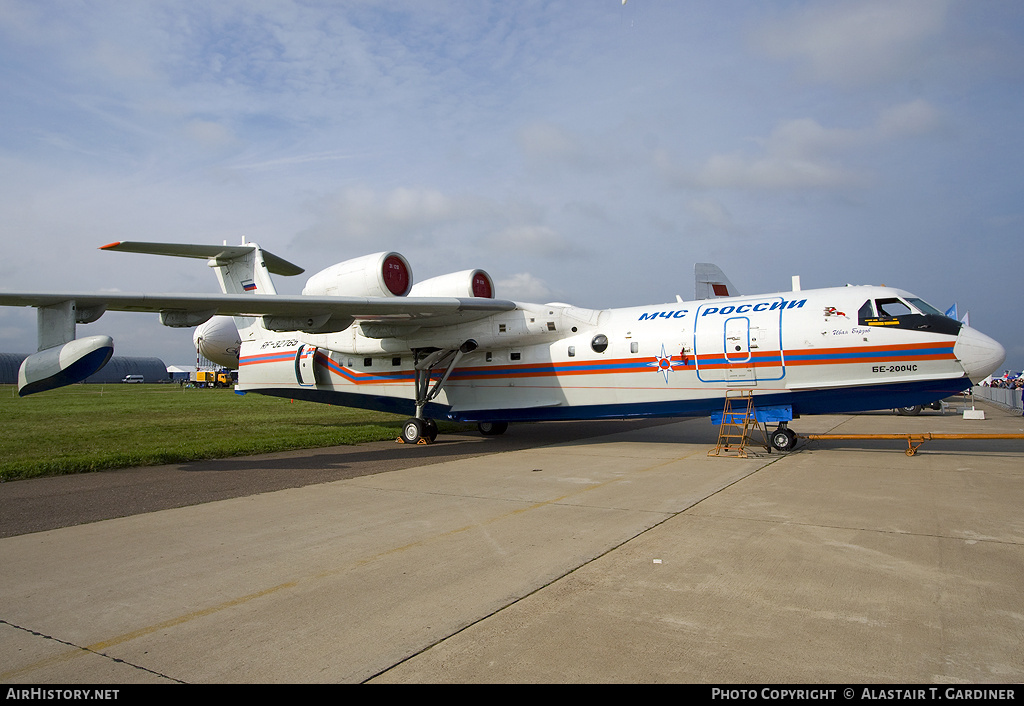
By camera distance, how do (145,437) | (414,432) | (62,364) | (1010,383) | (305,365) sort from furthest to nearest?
(1010,383)
(305,365)
(145,437)
(414,432)
(62,364)

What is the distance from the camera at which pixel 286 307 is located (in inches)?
440

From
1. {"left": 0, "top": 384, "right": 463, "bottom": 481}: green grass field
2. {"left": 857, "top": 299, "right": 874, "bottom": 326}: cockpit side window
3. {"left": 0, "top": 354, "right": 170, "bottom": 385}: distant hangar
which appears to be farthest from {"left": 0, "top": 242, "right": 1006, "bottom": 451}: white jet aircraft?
{"left": 0, "top": 354, "right": 170, "bottom": 385}: distant hangar

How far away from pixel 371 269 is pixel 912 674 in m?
11.4

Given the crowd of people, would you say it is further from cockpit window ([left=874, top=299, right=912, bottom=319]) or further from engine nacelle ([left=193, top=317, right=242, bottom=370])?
engine nacelle ([left=193, top=317, right=242, bottom=370])

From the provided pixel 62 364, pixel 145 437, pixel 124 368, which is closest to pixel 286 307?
pixel 62 364

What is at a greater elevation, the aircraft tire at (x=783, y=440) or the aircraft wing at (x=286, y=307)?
the aircraft wing at (x=286, y=307)

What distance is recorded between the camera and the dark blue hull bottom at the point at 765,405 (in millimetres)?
10141

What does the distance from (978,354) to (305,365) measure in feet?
44.4

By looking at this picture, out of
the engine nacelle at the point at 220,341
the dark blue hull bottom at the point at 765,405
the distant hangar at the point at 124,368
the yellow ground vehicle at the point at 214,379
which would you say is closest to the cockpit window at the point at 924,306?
the dark blue hull bottom at the point at 765,405

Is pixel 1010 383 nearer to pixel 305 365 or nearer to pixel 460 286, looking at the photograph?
pixel 460 286

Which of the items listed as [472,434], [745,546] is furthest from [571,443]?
[745,546]

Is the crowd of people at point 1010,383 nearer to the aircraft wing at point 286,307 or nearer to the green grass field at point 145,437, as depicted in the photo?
the aircraft wing at point 286,307

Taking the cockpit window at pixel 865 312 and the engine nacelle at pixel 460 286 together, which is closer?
the cockpit window at pixel 865 312

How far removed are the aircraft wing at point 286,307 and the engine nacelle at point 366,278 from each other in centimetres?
59
